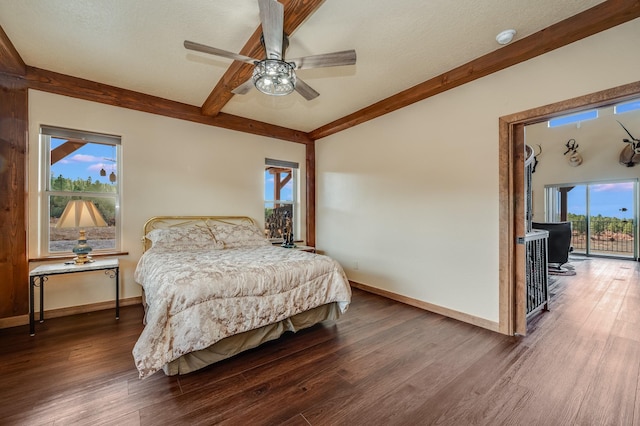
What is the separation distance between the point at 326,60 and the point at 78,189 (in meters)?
3.42

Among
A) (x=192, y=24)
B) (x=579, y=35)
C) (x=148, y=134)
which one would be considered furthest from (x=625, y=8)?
(x=148, y=134)

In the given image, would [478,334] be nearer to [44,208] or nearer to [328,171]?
[328,171]

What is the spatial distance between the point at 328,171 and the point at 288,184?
819 millimetres

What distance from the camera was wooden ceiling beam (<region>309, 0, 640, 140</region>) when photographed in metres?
2.03

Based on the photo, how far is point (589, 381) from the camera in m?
1.93

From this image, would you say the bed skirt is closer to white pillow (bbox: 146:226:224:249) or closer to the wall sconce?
white pillow (bbox: 146:226:224:249)

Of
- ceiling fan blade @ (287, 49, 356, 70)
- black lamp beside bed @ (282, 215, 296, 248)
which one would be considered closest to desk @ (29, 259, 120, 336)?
black lamp beside bed @ (282, 215, 296, 248)

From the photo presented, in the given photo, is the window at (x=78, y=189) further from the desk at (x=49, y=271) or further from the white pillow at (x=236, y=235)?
the white pillow at (x=236, y=235)

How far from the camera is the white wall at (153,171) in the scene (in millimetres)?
3121

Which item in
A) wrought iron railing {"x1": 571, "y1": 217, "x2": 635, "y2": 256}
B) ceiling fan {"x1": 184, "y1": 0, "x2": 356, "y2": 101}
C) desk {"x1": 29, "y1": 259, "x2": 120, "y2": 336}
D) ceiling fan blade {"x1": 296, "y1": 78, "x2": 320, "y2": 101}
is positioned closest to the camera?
ceiling fan {"x1": 184, "y1": 0, "x2": 356, "y2": 101}

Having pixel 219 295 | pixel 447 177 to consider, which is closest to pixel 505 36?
pixel 447 177

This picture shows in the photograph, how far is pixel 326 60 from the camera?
2145 mm

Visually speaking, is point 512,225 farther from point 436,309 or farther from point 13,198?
point 13,198

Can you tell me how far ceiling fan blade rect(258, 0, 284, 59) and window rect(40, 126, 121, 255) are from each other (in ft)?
8.61
